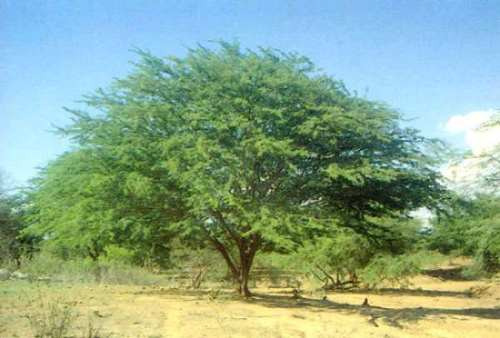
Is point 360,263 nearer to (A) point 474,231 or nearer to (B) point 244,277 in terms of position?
(B) point 244,277

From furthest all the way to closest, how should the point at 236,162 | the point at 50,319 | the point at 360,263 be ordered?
1. the point at 360,263
2. the point at 236,162
3. the point at 50,319

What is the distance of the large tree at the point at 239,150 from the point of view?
15680mm

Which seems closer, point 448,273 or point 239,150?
point 239,150

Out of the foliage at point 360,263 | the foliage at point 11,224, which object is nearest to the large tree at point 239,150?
the foliage at point 360,263

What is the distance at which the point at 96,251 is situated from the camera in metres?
32.0

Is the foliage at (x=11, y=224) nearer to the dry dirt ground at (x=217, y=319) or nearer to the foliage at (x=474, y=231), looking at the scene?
the dry dirt ground at (x=217, y=319)

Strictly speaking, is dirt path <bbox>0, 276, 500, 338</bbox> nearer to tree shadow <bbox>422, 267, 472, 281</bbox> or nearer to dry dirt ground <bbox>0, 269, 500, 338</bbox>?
dry dirt ground <bbox>0, 269, 500, 338</bbox>

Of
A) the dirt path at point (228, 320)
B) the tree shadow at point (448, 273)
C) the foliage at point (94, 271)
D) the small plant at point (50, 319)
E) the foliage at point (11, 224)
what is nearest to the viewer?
the small plant at point (50, 319)

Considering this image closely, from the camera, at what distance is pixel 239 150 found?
52.6 ft

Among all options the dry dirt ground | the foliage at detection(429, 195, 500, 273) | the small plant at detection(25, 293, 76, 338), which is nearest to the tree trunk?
the dry dirt ground

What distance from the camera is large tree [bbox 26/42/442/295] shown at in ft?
51.4

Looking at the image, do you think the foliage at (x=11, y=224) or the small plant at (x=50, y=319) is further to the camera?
the foliage at (x=11, y=224)

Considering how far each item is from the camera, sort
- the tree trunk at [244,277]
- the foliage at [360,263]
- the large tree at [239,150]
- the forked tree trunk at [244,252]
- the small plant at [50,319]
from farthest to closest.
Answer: the foliage at [360,263] → the tree trunk at [244,277] → the forked tree trunk at [244,252] → the large tree at [239,150] → the small plant at [50,319]

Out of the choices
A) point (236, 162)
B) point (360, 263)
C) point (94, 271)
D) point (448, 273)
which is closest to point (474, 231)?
point (236, 162)
